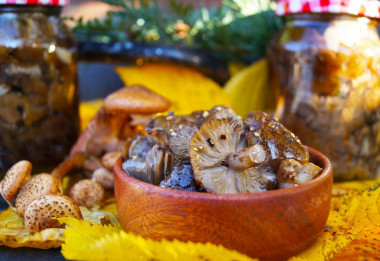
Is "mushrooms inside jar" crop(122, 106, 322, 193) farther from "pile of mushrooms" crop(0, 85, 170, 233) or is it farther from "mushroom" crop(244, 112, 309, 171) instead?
"pile of mushrooms" crop(0, 85, 170, 233)

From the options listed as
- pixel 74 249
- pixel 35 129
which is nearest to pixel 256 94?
pixel 35 129

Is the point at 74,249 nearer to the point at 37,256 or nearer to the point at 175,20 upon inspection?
the point at 37,256

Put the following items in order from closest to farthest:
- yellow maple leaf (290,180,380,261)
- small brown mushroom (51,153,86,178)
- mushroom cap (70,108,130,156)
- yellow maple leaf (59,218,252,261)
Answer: yellow maple leaf (59,218,252,261) → yellow maple leaf (290,180,380,261) → small brown mushroom (51,153,86,178) → mushroom cap (70,108,130,156)

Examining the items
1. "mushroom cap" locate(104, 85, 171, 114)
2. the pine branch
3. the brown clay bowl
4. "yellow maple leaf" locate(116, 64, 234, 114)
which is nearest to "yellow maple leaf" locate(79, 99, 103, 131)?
"yellow maple leaf" locate(116, 64, 234, 114)

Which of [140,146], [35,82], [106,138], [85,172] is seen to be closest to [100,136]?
[106,138]

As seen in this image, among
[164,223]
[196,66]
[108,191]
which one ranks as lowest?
[108,191]

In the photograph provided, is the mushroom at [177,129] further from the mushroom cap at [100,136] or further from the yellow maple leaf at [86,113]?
the yellow maple leaf at [86,113]
